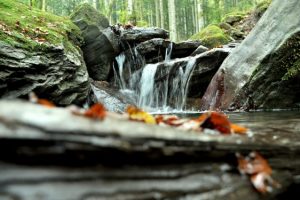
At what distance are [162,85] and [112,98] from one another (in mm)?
1801

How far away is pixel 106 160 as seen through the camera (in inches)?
47.2

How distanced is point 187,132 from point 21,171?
750mm

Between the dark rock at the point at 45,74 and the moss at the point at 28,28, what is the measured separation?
0.71 ft

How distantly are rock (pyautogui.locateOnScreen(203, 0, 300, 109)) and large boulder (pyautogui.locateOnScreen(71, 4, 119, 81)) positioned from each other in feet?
19.6

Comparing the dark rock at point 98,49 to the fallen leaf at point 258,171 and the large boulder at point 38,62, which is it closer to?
the large boulder at point 38,62

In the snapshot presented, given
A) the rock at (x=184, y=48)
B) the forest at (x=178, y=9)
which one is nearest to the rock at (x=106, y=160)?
the rock at (x=184, y=48)

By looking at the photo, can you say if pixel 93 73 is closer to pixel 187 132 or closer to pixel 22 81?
pixel 22 81

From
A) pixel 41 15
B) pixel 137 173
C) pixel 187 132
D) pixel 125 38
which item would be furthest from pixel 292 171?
pixel 125 38

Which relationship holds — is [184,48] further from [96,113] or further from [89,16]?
[96,113]

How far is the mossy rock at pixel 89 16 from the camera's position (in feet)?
41.7

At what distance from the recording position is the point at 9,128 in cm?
106

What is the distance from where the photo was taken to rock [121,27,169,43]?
45.5 ft

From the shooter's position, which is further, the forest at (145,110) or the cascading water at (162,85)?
the cascading water at (162,85)

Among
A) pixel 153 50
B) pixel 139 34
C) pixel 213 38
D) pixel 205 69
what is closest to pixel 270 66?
pixel 205 69
